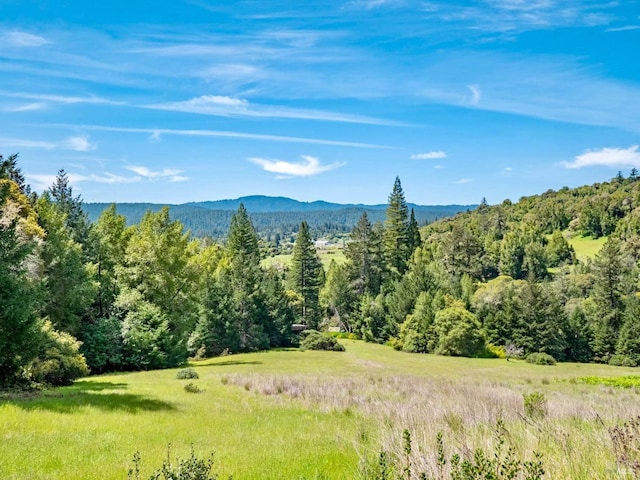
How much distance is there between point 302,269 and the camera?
77250mm

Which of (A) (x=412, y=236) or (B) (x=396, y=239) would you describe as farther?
(A) (x=412, y=236)

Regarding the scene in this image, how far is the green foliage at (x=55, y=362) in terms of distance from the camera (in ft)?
65.3

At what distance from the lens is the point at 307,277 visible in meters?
76.4

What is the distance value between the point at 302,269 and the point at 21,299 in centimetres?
6118

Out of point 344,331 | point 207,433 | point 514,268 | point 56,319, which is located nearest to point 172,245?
point 56,319

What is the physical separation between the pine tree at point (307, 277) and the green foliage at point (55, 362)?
175 feet

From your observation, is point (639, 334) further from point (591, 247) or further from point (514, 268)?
point (591, 247)

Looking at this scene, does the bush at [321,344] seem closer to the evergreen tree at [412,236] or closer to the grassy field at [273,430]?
the evergreen tree at [412,236]

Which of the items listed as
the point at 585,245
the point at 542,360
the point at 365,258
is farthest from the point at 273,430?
the point at 585,245

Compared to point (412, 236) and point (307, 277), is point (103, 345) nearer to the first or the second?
point (307, 277)

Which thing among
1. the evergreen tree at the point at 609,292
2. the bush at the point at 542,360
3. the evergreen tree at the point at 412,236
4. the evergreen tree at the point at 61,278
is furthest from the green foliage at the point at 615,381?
the evergreen tree at the point at 412,236

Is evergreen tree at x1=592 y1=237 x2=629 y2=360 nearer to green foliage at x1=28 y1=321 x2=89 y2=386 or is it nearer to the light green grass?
the light green grass

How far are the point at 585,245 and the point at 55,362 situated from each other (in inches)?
4690

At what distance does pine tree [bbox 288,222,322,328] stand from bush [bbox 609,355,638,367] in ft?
138
